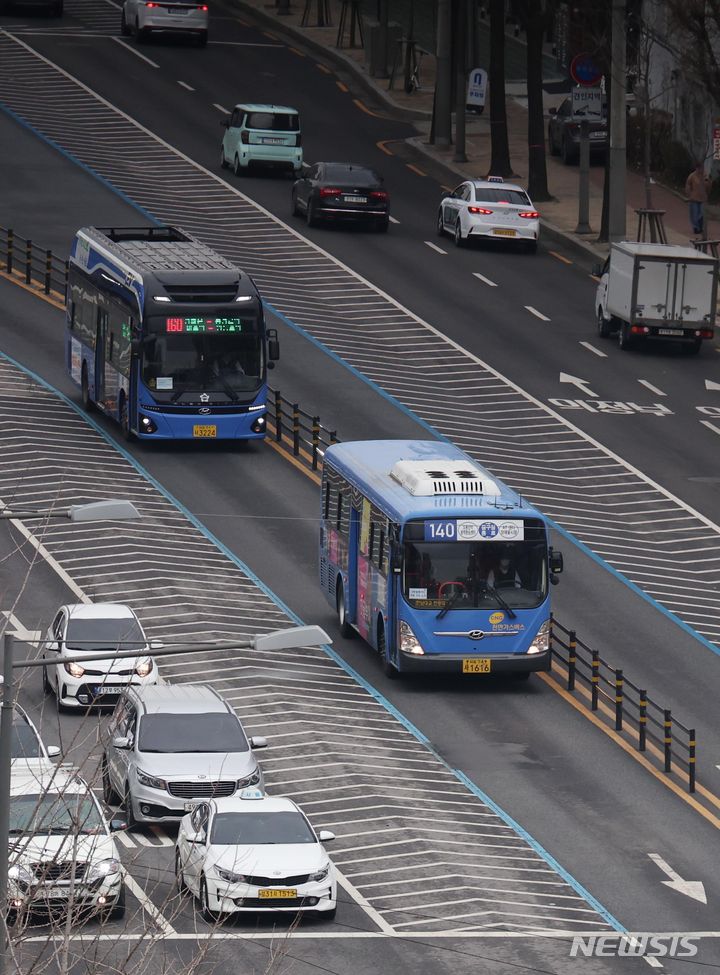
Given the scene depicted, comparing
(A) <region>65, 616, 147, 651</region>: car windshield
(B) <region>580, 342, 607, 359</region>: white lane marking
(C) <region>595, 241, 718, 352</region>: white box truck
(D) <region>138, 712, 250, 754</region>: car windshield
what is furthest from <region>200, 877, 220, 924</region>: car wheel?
(B) <region>580, 342, 607, 359</region>: white lane marking

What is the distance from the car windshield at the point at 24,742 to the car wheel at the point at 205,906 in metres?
3.73

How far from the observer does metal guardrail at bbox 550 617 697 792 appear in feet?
108

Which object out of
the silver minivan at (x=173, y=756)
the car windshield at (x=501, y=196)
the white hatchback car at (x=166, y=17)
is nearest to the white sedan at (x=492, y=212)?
the car windshield at (x=501, y=196)

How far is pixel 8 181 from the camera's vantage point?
68625 mm

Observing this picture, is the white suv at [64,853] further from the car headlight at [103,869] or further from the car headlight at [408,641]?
the car headlight at [408,641]

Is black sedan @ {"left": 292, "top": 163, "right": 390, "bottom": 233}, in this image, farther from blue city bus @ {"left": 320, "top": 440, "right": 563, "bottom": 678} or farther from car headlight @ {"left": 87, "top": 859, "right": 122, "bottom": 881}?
car headlight @ {"left": 87, "top": 859, "right": 122, "bottom": 881}

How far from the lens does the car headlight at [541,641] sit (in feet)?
117

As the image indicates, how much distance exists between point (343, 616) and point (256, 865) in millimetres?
12709

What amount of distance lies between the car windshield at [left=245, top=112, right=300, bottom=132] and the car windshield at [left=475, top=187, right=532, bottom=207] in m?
8.50

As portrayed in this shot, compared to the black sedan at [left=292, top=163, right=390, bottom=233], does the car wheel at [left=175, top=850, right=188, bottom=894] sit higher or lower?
lower

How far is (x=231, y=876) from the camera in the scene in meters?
26.0

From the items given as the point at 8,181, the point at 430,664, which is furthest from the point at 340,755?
the point at 8,181

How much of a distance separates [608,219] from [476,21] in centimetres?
2611

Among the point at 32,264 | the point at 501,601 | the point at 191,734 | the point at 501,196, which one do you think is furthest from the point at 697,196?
the point at 191,734
